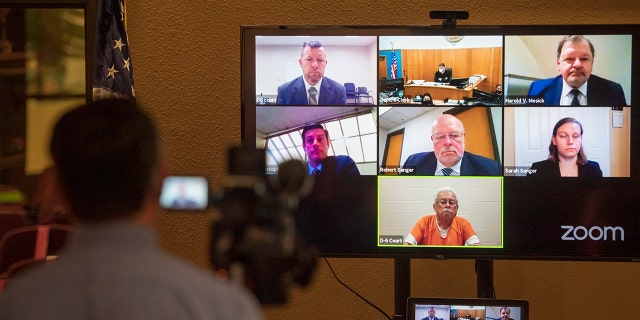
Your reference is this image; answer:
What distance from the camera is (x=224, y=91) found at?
309 centimetres

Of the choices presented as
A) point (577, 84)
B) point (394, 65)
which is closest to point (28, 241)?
point (394, 65)

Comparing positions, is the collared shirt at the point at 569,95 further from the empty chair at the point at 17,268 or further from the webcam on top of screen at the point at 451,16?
the empty chair at the point at 17,268

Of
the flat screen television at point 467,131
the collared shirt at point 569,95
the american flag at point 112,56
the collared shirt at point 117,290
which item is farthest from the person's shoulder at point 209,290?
the american flag at point 112,56

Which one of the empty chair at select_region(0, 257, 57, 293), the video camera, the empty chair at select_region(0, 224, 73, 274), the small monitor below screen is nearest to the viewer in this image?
the video camera

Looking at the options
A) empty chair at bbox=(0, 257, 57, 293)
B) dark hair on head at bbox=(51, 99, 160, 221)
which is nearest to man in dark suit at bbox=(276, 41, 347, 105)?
empty chair at bbox=(0, 257, 57, 293)

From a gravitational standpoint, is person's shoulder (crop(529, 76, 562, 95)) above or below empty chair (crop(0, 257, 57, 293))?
above

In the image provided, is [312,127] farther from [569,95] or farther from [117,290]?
[117,290]

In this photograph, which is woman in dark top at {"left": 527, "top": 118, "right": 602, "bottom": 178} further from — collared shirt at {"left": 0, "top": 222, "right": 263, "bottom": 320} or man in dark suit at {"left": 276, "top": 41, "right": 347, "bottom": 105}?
collared shirt at {"left": 0, "top": 222, "right": 263, "bottom": 320}

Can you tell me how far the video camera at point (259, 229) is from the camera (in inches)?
47.3

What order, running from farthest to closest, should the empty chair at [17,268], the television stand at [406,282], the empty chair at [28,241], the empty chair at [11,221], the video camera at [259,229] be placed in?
the empty chair at [11,221], the empty chair at [28,241], the empty chair at [17,268], the television stand at [406,282], the video camera at [259,229]

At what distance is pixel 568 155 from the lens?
8.50 feet

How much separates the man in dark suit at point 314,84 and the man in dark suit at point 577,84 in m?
0.61

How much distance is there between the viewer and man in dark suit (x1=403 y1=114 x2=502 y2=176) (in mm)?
2590

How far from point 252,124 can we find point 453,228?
721 millimetres
